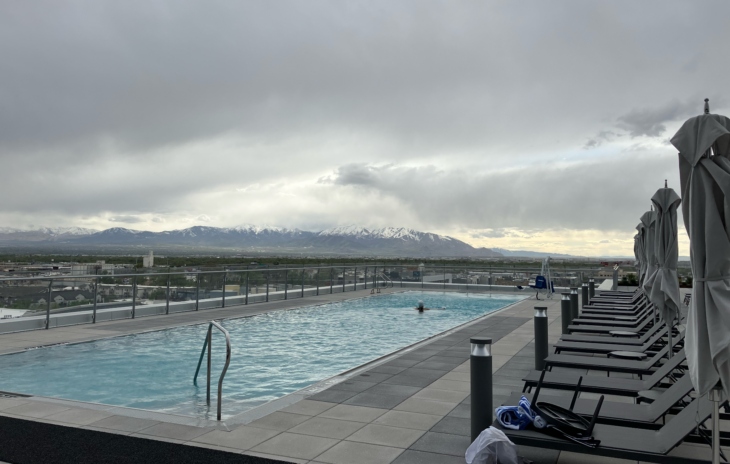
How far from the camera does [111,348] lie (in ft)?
31.3

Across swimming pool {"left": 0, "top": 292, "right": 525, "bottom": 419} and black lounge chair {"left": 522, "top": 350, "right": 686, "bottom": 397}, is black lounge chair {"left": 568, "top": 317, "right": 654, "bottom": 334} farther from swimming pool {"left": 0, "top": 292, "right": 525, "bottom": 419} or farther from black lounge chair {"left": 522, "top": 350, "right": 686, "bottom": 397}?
swimming pool {"left": 0, "top": 292, "right": 525, "bottom": 419}

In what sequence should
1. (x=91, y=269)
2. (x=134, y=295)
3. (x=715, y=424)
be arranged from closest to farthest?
1. (x=715, y=424)
2. (x=134, y=295)
3. (x=91, y=269)

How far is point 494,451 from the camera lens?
3.66 m

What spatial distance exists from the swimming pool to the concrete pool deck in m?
0.89

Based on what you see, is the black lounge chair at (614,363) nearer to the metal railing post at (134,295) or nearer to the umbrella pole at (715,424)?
the umbrella pole at (715,424)

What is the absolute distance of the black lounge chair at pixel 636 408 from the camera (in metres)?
4.04

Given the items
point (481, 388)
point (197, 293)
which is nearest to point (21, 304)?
point (197, 293)

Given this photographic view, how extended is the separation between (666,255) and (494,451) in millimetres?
4242

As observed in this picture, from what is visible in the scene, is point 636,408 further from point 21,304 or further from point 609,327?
point 21,304

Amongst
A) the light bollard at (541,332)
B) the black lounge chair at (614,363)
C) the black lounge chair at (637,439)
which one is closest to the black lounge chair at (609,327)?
the light bollard at (541,332)

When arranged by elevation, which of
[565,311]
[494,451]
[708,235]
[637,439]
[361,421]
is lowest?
[361,421]

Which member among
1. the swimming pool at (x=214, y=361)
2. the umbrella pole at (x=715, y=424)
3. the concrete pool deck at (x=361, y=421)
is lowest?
the swimming pool at (x=214, y=361)

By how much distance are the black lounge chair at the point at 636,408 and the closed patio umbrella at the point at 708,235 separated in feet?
3.84

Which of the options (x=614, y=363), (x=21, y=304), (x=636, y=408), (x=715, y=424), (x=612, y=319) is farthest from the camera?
(x=21, y=304)
